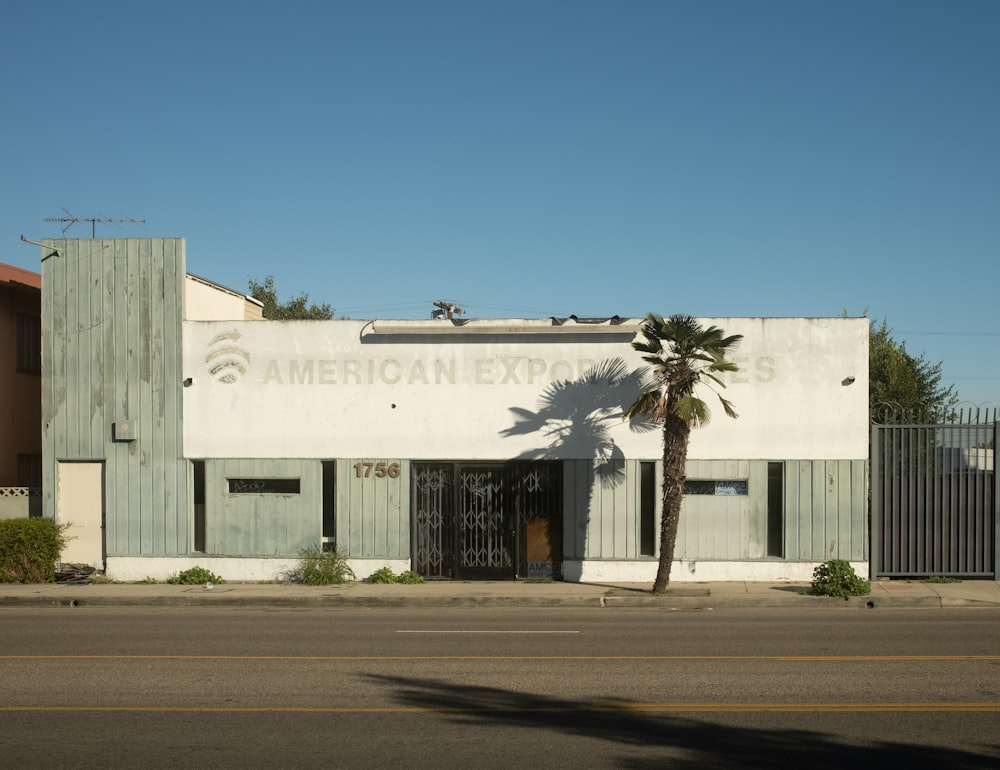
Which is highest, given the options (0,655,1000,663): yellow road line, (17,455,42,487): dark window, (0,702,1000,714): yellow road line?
(17,455,42,487): dark window

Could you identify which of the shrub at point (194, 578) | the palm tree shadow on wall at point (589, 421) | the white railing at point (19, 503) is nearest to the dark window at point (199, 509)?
the shrub at point (194, 578)

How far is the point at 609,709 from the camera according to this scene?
989 centimetres

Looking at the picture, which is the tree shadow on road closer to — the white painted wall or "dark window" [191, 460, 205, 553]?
the white painted wall

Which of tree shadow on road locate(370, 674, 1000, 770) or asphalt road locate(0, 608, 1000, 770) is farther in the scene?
asphalt road locate(0, 608, 1000, 770)

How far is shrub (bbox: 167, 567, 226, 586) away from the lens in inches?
842

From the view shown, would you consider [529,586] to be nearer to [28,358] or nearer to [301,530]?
[301,530]

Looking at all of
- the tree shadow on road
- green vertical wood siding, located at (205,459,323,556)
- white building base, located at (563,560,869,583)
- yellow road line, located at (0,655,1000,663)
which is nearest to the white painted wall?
green vertical wood siding, located at (205,459,323,556)

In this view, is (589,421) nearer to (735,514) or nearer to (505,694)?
(735,514)

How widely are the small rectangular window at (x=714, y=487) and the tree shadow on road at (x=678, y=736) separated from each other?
10.9 m

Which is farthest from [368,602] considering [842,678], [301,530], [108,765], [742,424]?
[108,765]

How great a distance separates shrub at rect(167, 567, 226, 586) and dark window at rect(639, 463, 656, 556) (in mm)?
8285

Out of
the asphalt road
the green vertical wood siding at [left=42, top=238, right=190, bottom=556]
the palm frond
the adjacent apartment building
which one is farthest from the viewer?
the adjacent apartment building

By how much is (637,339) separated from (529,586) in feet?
16.8

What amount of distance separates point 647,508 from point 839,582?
3.84m
